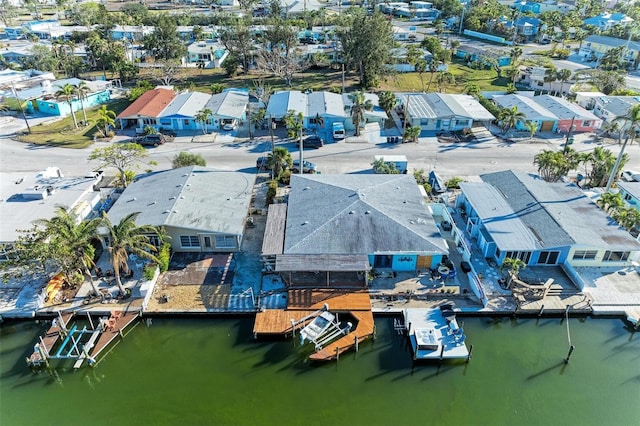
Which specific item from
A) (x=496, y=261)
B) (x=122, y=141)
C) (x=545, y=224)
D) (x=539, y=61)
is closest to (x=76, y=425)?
(x=496, y=261)

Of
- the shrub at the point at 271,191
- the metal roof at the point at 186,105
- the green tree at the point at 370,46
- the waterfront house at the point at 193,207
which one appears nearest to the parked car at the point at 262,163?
the shrub at the point at 271,191

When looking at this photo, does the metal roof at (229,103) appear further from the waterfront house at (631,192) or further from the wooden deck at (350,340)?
the waterfront house at (631,192)

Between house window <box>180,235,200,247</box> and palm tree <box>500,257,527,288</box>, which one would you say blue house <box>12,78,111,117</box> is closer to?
house window <box>180,235,200,247</box>

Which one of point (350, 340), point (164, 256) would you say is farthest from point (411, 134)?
point (164, 256)

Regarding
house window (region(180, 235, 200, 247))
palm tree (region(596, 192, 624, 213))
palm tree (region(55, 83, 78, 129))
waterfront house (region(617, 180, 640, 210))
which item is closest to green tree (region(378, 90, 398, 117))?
waterfront house (region(617, 180, 640, 210))

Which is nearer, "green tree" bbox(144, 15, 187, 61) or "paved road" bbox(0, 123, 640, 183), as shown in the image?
"paved road" bbox(0, 123, 640, 183)

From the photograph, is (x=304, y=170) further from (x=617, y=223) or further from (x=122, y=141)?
(x=617, y=223)

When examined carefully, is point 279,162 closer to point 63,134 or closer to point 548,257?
point 548,257
